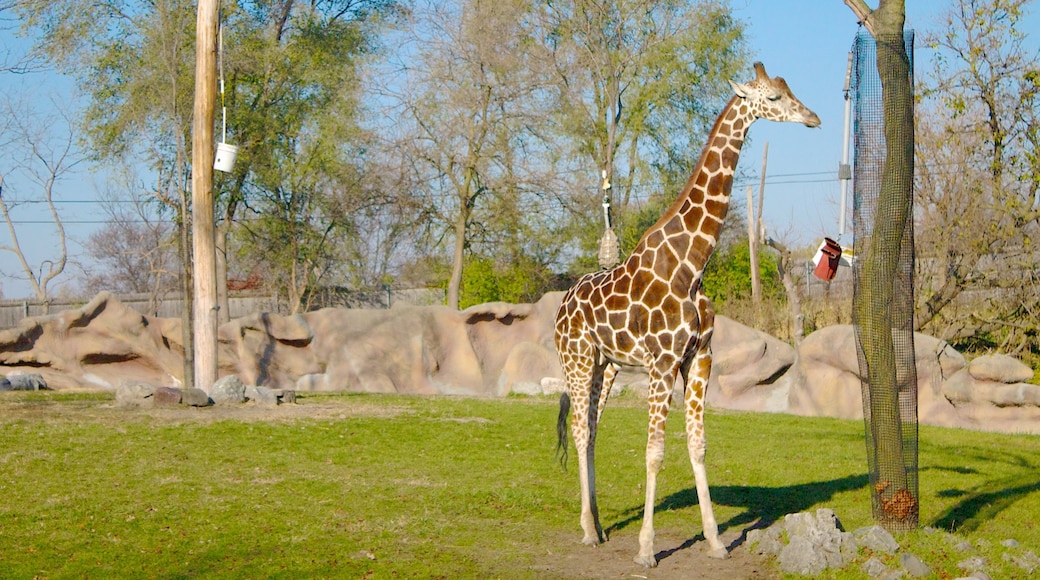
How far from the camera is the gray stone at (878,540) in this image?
6.93 meters

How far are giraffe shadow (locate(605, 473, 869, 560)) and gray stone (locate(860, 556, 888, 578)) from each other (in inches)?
52.6

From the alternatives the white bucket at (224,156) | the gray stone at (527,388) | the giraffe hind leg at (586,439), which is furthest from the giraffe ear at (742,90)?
the gray stone at (527,388)

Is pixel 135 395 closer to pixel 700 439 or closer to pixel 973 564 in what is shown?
pixel 700 439

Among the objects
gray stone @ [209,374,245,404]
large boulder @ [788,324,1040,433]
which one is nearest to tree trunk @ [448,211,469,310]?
large boulder @ [788,324,1040,433]

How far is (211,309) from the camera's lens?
15.4 metres

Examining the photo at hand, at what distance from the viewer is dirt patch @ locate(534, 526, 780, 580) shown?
7059 millimetres

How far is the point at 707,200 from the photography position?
25.5ft

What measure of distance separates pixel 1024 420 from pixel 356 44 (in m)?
22.3

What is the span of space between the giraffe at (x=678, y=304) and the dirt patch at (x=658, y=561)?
0.14 metres

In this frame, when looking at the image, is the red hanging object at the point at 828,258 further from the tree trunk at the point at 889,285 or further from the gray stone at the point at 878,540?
the gray stone at the point at 878,540

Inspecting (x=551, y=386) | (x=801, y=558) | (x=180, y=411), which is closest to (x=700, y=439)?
(x=801, y=558)

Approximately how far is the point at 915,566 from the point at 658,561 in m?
1.79

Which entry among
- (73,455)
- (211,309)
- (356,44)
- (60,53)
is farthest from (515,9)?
(73,455)

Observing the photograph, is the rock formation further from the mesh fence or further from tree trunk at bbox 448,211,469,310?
the mesh fence
